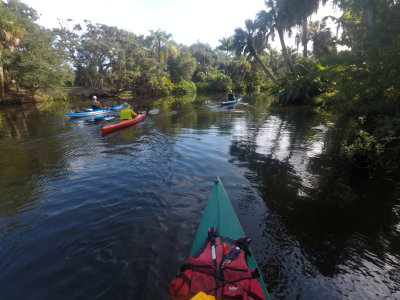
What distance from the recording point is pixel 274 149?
343 inches

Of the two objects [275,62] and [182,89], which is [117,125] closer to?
[182,89]

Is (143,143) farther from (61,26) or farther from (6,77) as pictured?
(61,26)

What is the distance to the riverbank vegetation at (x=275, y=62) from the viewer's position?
19.6 feet

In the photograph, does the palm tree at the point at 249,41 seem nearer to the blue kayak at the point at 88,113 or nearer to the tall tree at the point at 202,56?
the blue kayak at the point at 88,113

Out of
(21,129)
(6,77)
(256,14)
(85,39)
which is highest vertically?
(256,14)

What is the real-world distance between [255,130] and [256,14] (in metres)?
21.8

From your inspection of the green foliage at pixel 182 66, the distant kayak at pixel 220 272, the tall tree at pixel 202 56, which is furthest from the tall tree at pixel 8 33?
the tall tree at pixel 202 56

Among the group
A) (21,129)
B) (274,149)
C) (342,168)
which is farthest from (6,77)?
(342,168)

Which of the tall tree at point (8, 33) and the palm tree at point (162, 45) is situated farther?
the palm tree at point (162, 45)

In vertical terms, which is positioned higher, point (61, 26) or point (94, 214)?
point (61, 26)

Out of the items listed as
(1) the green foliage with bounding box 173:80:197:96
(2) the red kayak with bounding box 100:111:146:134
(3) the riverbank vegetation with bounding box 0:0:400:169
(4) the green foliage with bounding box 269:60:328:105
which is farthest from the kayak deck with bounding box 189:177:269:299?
(1) the green foliage with bounding box 173:80:197:96

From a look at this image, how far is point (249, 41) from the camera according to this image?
2909cm

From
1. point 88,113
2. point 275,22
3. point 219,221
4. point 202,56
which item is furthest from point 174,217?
point 202,56

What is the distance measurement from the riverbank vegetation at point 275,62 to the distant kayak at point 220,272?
4705mm
